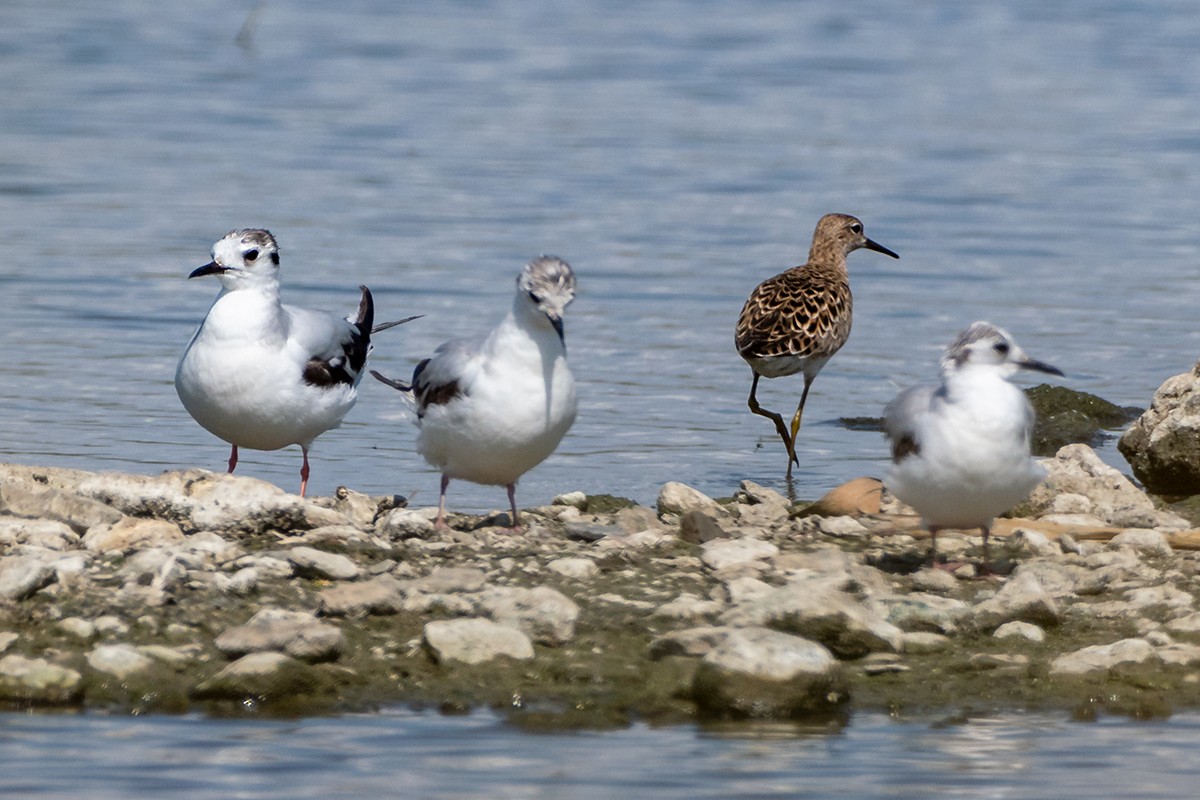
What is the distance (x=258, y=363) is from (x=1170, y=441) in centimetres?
466

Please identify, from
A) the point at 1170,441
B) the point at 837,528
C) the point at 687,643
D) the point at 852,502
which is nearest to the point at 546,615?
the point at 687,643

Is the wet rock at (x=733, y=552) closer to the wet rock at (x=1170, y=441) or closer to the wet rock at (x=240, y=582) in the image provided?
the wet rock at (x=240, y=582)

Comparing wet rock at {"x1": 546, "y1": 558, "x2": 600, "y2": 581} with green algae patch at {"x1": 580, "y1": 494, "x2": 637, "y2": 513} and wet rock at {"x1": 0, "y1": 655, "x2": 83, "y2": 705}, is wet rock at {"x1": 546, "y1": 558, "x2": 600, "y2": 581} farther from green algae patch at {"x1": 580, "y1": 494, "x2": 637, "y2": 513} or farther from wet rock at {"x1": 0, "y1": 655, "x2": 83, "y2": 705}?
wet rock at {"x1": 0, "y1": 655, "x2": 83, "y2": 705}

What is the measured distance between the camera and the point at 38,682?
258 inches

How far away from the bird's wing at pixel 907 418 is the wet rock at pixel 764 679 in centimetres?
148

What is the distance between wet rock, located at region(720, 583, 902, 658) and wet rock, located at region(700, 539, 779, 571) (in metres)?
0.87

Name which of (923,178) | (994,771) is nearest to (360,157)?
(923,178)

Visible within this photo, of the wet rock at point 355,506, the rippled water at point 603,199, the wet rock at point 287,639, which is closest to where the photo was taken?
the wet rock at point 287,639

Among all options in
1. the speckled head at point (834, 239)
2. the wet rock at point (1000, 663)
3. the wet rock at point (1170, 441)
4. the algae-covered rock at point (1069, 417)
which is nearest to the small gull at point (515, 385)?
the wet rock at point (1000, 663)

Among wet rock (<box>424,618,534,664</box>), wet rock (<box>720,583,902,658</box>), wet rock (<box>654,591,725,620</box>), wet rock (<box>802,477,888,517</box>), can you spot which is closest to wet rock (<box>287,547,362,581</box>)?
wet rock (<box>424,618,534,664</box>)

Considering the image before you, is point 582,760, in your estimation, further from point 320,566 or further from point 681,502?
point 681,502

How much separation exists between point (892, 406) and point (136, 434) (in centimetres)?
539

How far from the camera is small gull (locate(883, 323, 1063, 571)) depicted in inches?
302

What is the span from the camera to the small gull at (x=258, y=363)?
914cm
